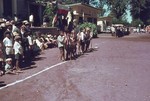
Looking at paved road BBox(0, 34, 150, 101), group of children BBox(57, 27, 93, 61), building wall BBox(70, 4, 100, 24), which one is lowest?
paved road BBox(0, 34, 150, 101)

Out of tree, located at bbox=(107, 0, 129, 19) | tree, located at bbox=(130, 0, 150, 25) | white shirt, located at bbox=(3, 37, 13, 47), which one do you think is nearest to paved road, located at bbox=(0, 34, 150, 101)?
white shirt, located at bbox=(3, 37, 13, 47)

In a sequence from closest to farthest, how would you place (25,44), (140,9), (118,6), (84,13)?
(25,44), (84,13), (140,9), (118,6)

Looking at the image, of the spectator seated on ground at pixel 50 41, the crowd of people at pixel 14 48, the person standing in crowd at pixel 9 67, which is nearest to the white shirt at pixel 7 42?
the crowd of people at pixel 14 48

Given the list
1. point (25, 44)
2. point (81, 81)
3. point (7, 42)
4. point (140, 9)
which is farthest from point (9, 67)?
point (140, 9)

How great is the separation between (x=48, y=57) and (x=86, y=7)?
107 ft

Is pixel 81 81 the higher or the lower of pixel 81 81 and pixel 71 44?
the lower

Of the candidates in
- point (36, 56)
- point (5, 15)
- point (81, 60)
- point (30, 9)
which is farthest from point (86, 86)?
point (30, 9)

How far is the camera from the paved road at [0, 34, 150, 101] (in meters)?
10.8

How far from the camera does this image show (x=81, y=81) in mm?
12977

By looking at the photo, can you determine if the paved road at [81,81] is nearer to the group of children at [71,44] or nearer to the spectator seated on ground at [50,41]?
the group of children at [71,44]

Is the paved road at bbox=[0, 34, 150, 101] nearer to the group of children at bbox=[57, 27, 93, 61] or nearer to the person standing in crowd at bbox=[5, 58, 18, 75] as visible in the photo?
the person standing in crowd at bbox=[5, 58, 18, 75]

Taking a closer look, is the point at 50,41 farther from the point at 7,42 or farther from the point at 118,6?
the point at 118,6

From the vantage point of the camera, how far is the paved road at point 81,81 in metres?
10.8

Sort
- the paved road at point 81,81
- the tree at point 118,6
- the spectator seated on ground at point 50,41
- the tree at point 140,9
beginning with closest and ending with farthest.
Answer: the paved road at point 81,81, the spectator seated on ground at point 50,41, the tree at point 140,9, the tree at point 118,6
